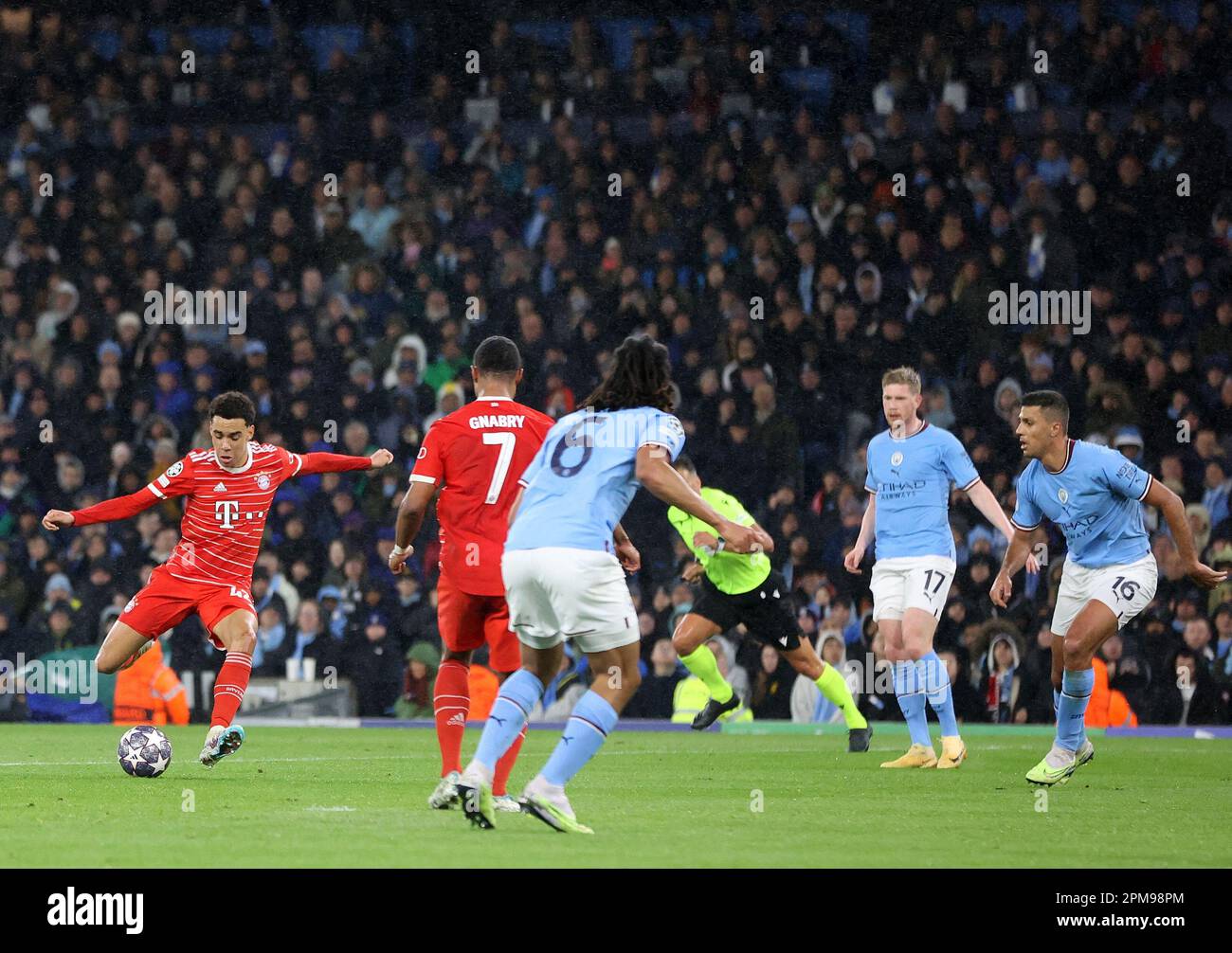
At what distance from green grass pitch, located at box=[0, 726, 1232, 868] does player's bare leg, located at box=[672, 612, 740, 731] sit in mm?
649

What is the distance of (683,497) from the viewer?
8.01 metres

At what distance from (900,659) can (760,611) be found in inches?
97.0

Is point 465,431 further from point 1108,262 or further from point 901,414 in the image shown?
point 1108,262

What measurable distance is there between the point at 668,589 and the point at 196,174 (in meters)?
9.11

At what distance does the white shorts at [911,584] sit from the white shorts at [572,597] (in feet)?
16.7

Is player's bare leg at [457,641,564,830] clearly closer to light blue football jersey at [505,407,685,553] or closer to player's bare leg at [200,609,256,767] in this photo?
light blue football jersey at [505,407,685,553]

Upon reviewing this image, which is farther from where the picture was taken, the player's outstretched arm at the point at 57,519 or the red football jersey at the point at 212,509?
the red football jersey at the point at 212,509

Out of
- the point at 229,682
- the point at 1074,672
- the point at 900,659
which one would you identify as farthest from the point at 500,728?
the point at 900,659

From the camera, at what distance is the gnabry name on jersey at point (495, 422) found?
9817 millimetres

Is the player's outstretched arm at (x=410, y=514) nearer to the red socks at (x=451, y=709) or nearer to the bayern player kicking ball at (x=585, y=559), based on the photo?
the red socks at (x=451, y=709)

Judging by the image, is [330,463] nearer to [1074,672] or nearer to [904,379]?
[904,379]

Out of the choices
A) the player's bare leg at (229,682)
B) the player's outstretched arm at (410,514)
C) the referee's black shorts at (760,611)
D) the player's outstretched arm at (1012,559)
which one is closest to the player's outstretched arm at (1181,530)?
the player's outstretched arm at (1012,559)

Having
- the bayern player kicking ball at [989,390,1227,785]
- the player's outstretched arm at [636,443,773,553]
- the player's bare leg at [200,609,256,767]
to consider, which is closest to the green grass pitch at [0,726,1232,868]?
the player's bare leg at [200,609,256,767]

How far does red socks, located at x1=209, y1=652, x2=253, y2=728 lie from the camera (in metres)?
11.8
